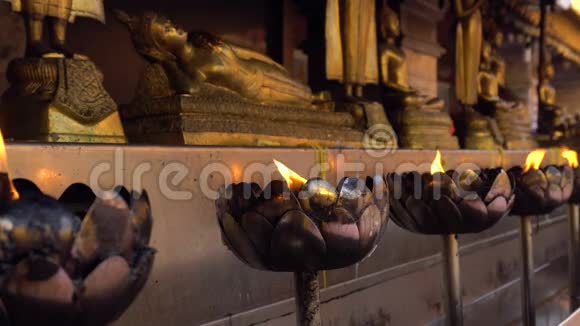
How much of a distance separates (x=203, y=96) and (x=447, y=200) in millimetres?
605

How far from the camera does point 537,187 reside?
1.14 metres

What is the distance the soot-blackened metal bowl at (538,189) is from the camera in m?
1.14

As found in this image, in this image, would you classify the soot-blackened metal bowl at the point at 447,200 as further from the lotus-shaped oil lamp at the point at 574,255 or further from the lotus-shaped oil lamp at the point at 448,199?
the lotus-shaped oil lamp at the point at 574,255

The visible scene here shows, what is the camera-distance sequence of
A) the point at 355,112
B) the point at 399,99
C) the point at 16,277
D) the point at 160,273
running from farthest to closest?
the point at 399,99, the point at 355,112, the point at 160,273, the point at 16,277

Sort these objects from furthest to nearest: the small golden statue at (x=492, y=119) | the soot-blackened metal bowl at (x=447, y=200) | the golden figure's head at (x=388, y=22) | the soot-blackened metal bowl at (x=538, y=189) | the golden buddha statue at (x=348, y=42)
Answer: the small golden statue at (x=492, y=119) → the golden figure's head at (x=388, y=22) → the golden buddha statue at (x=348, y=42) → the soot-blackened metal bowl at (x=538, y=189) → the soot-blackened metal bowl at (x=447, y=200)

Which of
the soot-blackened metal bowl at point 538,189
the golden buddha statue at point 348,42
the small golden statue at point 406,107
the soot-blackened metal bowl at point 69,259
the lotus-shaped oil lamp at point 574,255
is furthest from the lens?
the small golden statue at point 406,107

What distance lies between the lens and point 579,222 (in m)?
1.68

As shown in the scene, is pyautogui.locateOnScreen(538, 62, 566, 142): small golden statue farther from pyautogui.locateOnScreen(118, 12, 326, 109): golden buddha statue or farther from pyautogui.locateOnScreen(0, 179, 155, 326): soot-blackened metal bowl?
pyautogui.locateOnScreen(0, 179, 155, 326): soot-blackened metal bowl

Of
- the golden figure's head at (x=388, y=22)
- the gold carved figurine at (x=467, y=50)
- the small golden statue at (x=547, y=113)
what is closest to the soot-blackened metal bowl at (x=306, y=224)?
the golden figure's head at (x=388, y=22)

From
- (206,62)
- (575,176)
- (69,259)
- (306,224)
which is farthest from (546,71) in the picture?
(69,259)

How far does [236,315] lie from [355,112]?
97cm

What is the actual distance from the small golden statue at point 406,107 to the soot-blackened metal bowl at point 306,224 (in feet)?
4.74

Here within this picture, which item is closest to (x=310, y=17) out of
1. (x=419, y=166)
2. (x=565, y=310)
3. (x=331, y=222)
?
(x=419, y=166)

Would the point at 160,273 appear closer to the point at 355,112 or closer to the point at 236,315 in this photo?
the point at 236,315
